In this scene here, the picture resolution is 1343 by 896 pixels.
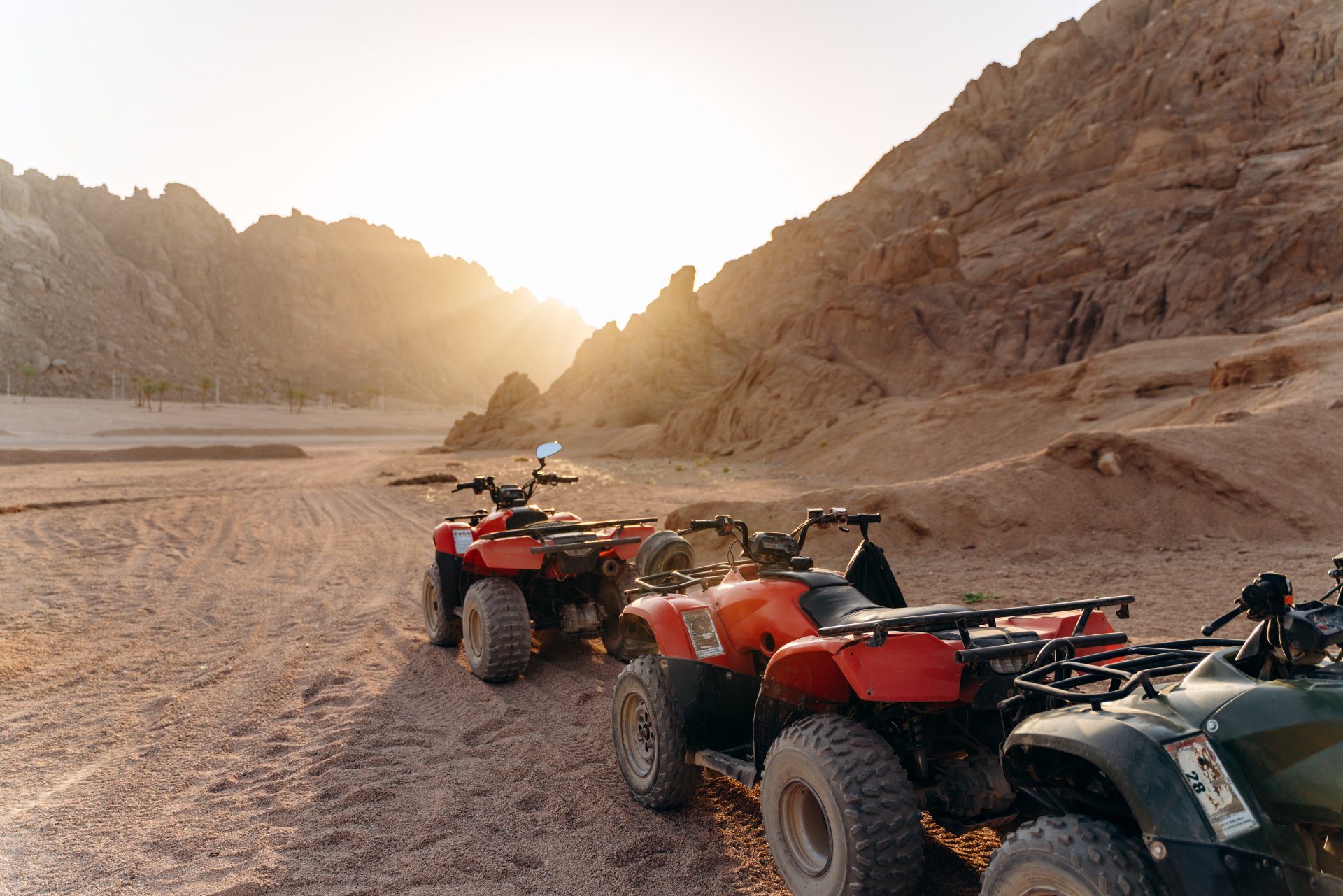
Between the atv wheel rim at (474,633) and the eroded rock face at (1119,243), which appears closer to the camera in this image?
the atv wheel rim at (474,633)

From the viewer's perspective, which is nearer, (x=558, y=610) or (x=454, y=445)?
(x=558, y=610)

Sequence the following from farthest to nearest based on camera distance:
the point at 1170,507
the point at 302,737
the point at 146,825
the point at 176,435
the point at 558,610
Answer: the point at 176,435 < the point at 1170,507 < the point at 558,610 < the point at 302,737 < the point at 146,825

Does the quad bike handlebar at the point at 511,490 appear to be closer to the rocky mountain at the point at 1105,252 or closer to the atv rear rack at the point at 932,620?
the atv rear rack at the point at 932,620

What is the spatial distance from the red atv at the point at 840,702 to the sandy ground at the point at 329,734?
Result: 452 millimetres

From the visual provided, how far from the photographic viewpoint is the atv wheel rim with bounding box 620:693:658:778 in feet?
13.5

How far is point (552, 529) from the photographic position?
6.49 m

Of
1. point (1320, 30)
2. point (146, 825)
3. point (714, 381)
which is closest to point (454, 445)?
point (714, 381)

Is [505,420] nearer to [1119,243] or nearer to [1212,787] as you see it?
[1119,243]

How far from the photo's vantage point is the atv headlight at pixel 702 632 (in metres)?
3.84

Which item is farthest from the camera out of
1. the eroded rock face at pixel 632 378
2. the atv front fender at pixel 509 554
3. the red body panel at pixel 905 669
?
the eroded rock face at pixel 632 378

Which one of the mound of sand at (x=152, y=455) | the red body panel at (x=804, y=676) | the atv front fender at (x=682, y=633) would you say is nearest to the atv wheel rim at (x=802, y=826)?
the red body panel at (x=804, y=676)

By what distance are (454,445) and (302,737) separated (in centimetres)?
5209

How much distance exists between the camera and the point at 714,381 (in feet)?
184

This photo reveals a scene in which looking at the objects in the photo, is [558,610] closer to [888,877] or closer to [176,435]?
[888,877]
